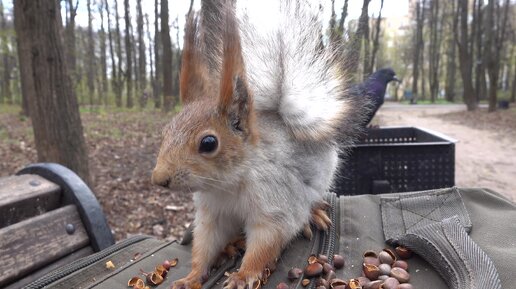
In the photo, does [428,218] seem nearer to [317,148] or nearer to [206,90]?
[317,148]

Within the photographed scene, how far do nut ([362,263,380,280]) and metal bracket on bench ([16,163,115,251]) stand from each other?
32.5 inches

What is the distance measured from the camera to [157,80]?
52.2ft

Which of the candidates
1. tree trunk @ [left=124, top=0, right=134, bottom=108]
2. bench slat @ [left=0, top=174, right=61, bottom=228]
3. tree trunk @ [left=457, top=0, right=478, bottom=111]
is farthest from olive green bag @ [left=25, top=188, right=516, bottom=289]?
tree trunk @ [left=457, top=0, right=478, bottom=111]

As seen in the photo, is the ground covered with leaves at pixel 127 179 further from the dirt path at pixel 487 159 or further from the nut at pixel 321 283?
the dirt path at pixel 487 159

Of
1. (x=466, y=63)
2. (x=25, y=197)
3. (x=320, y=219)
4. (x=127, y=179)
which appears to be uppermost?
(x=466, y=63)

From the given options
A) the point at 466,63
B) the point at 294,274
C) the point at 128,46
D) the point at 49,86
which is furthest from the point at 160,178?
the point at 466,63

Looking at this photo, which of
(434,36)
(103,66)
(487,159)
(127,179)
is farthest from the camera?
(434,36)

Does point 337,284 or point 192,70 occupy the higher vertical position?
point 192,70

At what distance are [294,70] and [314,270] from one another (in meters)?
0.59

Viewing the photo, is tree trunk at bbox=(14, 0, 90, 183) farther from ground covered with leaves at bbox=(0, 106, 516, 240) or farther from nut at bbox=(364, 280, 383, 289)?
nut at bbox=(364, 280, 383, 289)

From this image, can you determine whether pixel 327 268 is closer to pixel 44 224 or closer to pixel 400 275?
pixel 400 275

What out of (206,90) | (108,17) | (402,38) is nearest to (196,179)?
(206,90)

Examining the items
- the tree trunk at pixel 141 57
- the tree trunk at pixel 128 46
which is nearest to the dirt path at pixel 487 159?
the tree trunk at pixel 128 46

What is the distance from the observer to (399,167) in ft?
6.81
